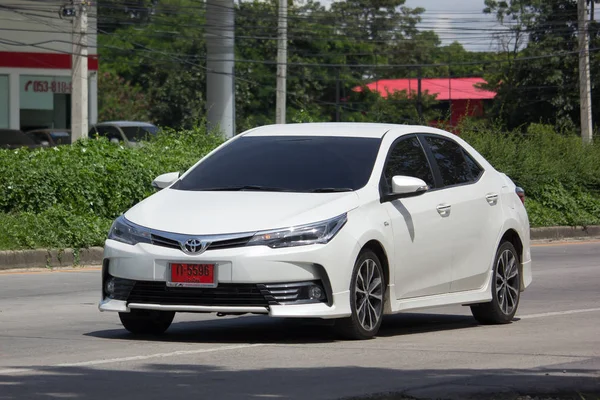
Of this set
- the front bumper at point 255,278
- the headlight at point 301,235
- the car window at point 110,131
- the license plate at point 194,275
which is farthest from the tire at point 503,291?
the car window at point 110,131

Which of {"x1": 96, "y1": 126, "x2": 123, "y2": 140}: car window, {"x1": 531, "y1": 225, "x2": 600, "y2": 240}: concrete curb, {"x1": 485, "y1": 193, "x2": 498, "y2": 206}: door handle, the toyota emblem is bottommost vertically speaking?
{"x1": 531, "y1": 225, "x2": 600, "y2": 240}: concrete curb

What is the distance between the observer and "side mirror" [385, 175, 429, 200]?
9031 millimetres

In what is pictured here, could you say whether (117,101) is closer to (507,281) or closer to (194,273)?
(507,281)

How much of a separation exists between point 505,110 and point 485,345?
58436 millimetres

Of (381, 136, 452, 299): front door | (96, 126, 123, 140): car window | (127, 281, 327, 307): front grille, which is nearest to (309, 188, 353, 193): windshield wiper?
(381, 136, 452, 299): front door

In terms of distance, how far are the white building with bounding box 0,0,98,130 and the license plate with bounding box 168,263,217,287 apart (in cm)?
4104

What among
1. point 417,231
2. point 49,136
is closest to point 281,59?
point 49,136

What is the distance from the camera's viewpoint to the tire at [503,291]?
33.9 ft

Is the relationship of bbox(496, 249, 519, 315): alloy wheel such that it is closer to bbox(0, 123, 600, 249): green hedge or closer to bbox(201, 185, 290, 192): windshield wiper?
bbox(201, 185, 290, 192): windshield wiper

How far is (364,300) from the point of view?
8719mm

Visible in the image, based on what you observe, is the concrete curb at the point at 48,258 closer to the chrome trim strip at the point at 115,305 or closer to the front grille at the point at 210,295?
the chrome trim strip at the point at 115,305

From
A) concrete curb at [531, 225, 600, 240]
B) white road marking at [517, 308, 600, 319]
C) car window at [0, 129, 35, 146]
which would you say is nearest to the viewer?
white road marking at [517, 308, 600, 319]

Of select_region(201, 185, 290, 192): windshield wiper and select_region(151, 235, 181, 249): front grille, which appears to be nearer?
select_region(151, 235, 181, 249): front grille

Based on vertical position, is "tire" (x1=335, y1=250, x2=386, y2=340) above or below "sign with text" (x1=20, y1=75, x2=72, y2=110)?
below
